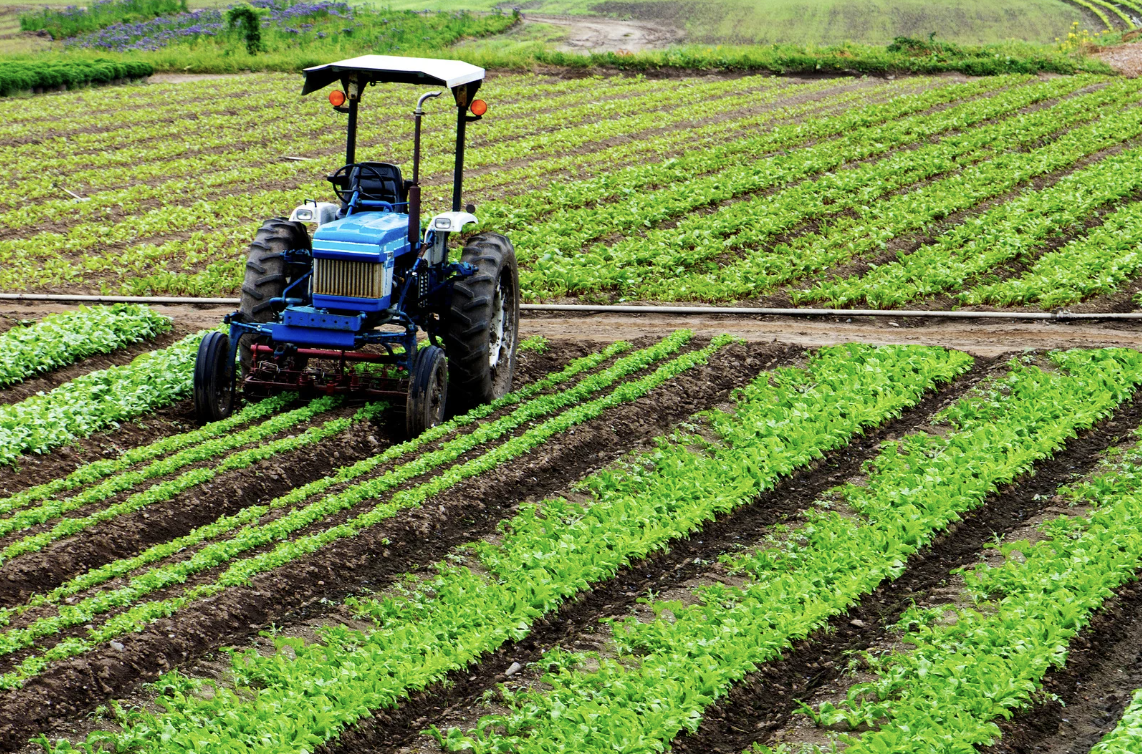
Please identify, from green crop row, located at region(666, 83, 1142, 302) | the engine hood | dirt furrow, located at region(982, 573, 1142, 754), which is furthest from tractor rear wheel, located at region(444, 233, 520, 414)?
dirt furrow, located at region(982, 573, 1142, 754)

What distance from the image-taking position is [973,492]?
9148mm

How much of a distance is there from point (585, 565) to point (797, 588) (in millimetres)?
1288

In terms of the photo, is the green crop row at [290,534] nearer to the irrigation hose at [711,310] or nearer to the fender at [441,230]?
the fender at [441,230]

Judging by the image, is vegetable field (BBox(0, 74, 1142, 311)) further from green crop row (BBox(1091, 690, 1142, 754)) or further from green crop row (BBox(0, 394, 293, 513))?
green crop row (BBox(1091, 690, 1142, 754))

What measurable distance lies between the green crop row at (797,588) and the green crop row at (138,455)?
414 cm

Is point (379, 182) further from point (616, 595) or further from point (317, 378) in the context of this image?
point (616, 595)

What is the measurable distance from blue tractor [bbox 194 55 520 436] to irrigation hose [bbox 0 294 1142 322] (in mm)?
3036

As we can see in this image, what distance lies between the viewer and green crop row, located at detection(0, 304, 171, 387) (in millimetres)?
11750

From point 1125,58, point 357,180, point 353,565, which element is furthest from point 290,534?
point 1125,58

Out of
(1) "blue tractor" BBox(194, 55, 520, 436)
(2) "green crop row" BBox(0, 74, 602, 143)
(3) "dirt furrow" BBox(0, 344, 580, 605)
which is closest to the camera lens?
(3) "dirt furrow" BBox(0, 344, 580, 605)

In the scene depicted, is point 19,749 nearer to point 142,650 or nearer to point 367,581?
point 142,650

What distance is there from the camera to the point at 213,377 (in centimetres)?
1039

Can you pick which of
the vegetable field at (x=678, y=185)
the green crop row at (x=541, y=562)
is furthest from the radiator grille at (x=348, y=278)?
the vegetable field at (x=678, y=185)

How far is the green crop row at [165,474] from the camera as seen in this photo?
8.25 m
